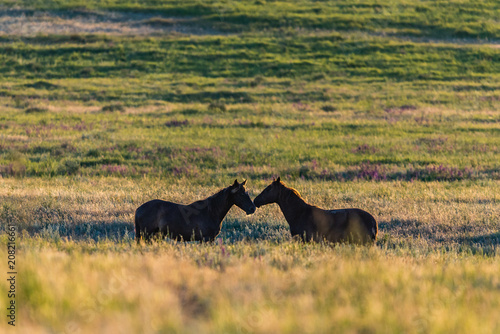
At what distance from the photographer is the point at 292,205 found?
1021 cm

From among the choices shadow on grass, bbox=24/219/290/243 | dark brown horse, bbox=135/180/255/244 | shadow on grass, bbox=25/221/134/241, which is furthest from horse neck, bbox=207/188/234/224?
shadow on grass, bbox=25/221/134/241

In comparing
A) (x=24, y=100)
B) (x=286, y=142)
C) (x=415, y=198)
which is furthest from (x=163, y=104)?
(x=415, y=198)

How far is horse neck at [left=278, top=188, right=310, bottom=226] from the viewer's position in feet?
33.4

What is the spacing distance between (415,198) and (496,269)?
8435 millimetres

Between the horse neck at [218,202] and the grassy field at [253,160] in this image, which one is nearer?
the grassy field at [253,160]

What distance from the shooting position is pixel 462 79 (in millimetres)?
44250

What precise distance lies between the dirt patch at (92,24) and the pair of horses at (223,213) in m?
55.7

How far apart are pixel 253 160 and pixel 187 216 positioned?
1148 cm

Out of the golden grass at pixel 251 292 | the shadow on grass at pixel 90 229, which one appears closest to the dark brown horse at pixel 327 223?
the golden grass at pixel 251 292

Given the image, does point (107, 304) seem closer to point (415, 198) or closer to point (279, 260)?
point (279, 260)

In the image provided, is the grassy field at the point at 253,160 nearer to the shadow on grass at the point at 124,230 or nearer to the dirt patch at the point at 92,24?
the shadow on grass at the point at 124,230

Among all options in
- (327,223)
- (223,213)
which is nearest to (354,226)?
(327,223)

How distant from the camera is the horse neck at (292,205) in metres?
10.2

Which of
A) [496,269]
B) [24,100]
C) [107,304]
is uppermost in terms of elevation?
[107,304]
